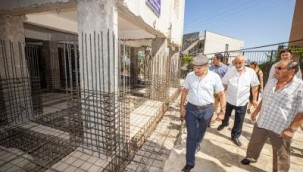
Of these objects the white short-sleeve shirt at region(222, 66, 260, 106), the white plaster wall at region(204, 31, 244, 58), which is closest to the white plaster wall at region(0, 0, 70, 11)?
the white short-sleeve shirt at region(222, 66, 260, 106)

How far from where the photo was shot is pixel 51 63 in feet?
31.7

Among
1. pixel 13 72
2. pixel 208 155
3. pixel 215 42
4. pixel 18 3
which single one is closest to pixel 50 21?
pixel 18 3

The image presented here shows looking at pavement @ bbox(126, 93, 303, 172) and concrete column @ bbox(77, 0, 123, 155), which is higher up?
concrete column @ bbox(77, 0, 123, 155)

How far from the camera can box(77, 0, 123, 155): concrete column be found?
3.21m

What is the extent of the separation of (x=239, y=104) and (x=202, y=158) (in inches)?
55.0

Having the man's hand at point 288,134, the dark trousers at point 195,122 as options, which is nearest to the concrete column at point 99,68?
the dark trousers at point 195,122

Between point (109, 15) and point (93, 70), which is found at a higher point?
point (109, 15)

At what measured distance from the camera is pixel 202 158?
354cm

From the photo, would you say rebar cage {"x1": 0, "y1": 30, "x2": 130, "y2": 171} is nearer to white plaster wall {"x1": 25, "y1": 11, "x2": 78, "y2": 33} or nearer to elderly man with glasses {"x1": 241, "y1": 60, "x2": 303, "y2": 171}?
white plaster wall {"x1": 25, "y1": 11, "x2": 78, "y2": 33}

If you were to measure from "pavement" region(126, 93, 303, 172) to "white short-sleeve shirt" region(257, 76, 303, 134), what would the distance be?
99 centimetres

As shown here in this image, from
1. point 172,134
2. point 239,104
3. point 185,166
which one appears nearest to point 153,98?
point 172,134

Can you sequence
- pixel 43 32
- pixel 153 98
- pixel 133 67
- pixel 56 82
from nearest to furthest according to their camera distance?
pixel 153 98
pixel 43 32
pixel 56 82
pixel 133 67

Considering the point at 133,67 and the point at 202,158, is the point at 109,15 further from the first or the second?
the point at 133,67

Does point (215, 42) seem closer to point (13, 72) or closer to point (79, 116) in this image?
point (13, 72)
